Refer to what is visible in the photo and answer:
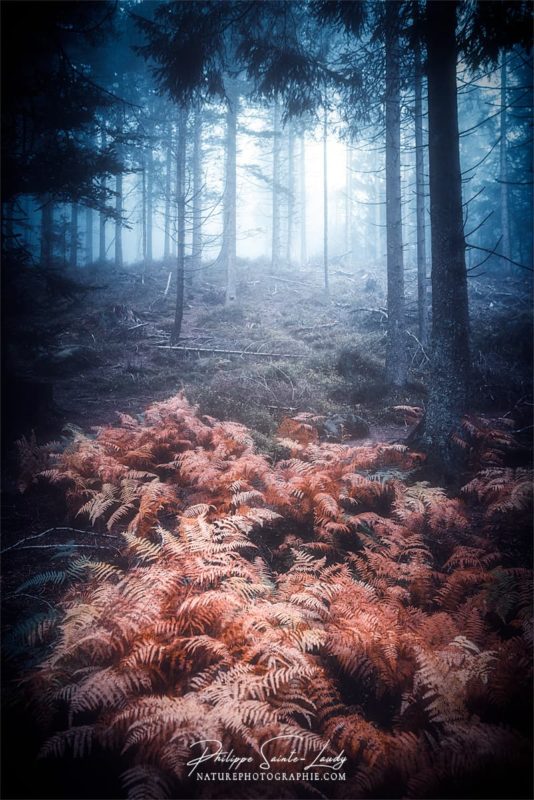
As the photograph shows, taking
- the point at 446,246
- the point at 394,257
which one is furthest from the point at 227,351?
the point at 446,246

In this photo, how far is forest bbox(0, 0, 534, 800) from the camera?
7.78ft

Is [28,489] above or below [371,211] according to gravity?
below

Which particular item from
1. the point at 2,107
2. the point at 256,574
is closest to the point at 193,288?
the point at 2,107

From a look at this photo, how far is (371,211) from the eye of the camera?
43.3 meters

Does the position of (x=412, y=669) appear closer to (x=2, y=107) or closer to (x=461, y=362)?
(x=461, y=362)

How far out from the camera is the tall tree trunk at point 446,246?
574cm

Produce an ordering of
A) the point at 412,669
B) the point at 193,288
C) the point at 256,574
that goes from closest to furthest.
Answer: the point at 412,669, the point at 256,574, the point at 193,288

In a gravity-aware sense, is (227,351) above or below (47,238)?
below

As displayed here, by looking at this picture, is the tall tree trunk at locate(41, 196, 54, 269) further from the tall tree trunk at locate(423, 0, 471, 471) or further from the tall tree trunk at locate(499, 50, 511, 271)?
the tall tree trunk at locate(499, 50, 511, 271)

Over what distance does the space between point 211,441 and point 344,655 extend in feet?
15.4
